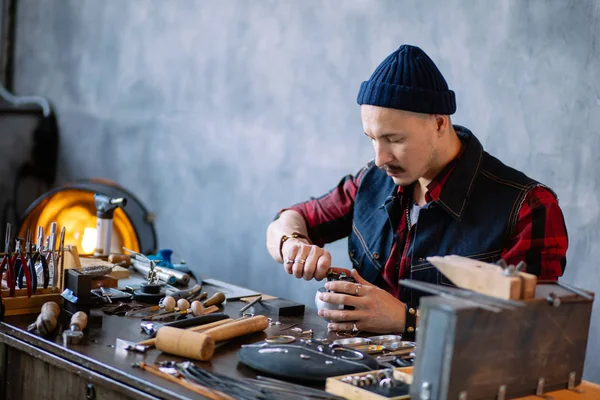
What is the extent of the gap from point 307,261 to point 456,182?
570 millimetres

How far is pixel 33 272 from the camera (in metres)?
2.75

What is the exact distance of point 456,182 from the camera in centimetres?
294

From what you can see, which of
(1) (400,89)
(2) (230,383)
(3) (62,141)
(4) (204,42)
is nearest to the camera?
(2) (230,383)

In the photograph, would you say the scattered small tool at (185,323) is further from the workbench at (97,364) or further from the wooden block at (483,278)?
the wooden block at (483,278)

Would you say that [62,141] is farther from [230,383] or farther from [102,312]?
[230,383]

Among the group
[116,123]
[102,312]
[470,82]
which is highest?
[470,82]

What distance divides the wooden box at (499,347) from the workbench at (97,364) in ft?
0.34

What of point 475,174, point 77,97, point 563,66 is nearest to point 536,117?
point 563,66

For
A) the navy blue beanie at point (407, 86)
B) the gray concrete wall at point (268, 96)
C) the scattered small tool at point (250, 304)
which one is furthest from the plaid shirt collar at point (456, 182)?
the gray concrete wall at point (268, 96)

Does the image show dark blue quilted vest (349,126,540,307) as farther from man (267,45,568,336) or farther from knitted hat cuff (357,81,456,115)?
knitted hat cuff (357,81,456,115)

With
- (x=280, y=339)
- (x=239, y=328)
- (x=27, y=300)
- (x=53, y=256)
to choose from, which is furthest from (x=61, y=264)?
(x=280, y=339)

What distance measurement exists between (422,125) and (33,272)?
51.8 inches

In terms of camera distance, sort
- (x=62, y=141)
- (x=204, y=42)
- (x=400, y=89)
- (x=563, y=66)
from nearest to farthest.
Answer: (x=400, y=89) < (x=563, y=66) < (x=204, y=42) < (x=62, y=141)

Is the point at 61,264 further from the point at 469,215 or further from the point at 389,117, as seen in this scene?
the point at 469,215
